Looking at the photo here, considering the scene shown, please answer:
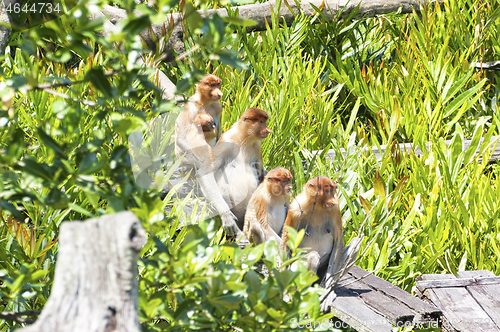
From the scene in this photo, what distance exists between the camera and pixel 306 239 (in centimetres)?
230

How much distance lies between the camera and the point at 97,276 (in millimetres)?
796

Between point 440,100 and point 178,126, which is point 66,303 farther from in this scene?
point 440,100

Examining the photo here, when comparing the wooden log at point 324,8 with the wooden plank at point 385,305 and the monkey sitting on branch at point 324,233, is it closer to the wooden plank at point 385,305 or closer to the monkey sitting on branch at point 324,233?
the monkey sitting on branch at point 324,233

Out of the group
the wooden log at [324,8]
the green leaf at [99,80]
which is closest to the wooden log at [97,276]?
the green leaf at [99,80]

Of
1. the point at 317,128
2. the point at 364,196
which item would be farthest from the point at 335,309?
the point at 317,128

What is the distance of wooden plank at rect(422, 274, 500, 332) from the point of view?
2328mm

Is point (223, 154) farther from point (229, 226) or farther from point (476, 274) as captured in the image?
point (476, 274)

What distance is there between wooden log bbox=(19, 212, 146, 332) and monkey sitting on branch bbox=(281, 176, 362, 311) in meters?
1.40

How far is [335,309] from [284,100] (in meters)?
1.89

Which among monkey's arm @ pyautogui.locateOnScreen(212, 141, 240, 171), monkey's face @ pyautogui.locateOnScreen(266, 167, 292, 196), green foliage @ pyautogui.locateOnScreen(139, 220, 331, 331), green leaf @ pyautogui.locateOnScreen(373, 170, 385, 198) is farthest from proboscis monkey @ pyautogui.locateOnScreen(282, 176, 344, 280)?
green foliage @ pyautogui.locateOnScreen(139, 220, 331, 331)

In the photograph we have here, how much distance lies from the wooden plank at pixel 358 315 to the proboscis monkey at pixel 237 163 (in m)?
0.79

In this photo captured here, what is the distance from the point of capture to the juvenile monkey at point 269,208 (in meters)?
2.31

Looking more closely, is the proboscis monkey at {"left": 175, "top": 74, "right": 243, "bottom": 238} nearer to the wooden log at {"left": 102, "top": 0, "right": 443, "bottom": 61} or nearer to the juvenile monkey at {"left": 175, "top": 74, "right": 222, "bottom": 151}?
the juvenile monkey at {"left": 175, "top": 74, "right": 222, "bottom": 151}

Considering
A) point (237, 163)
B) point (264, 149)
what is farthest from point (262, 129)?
point (264, 149)
